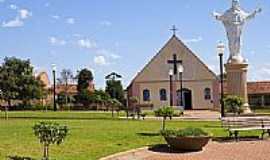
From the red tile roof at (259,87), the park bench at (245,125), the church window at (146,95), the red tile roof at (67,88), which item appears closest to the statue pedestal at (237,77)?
the park bench at (245,125)

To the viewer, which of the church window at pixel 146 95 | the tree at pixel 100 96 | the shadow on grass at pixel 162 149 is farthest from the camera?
the church window at pixel 146 95

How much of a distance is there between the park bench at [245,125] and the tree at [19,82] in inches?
2284

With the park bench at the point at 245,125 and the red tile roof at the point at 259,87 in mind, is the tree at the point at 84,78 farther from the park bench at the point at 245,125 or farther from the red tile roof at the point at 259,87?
the park bench at the point at 245,125

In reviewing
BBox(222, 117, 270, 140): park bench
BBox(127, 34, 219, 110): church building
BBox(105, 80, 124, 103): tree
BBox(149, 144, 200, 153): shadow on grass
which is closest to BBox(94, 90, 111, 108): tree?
BBox(127, 34, 219, 110): church building

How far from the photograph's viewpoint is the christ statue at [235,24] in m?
41.9

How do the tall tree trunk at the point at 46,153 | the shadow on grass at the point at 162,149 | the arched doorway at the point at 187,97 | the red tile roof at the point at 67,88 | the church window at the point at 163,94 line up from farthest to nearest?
the red tile roof at the point at 67,88
the church window at the point at 163,94
the arched doorway at the point at 187,97
the shadow on grass at the point at 162,149
the tall tree trunk at the point at 46,153

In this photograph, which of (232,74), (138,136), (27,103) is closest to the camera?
(138,136)

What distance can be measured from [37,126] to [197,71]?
57.6m

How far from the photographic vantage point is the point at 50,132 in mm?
14102

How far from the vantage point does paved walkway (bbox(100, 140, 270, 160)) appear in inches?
653

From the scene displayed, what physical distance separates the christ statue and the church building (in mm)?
26998

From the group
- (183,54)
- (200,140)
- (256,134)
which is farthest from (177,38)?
(200,140)

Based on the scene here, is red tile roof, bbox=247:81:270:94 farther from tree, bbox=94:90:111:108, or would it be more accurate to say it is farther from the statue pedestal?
the statue pedestal

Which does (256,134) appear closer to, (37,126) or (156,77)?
(37,126)
